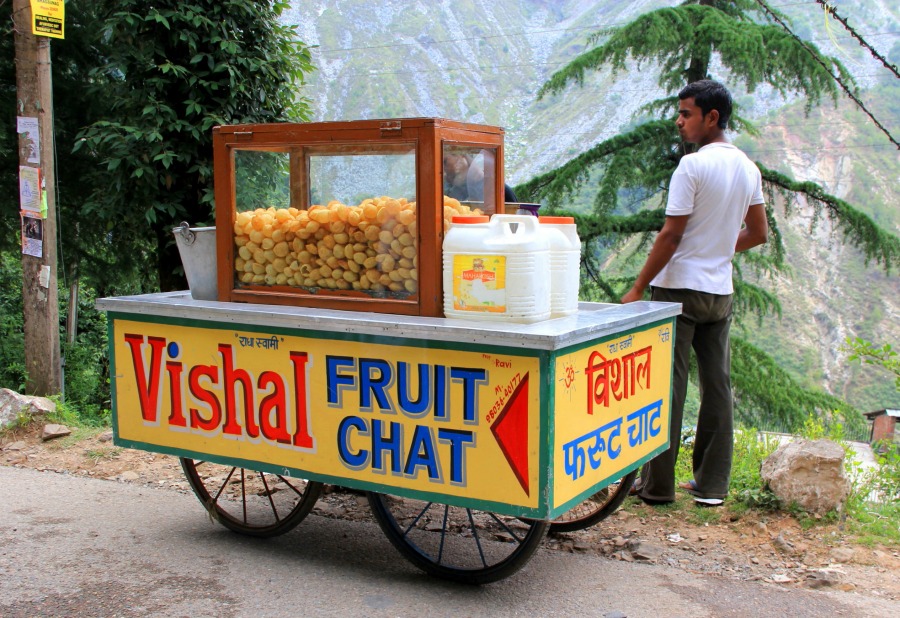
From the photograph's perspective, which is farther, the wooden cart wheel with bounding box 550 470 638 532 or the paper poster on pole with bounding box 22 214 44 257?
the paper poster on pole with bounding box 22 214 44 257

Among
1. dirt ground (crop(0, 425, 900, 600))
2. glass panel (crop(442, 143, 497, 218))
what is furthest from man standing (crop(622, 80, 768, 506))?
glass panel (crop(442, 143, 497, 218))

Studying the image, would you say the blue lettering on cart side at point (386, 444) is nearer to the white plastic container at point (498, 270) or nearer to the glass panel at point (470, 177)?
the white plastic container at point (498, 270)

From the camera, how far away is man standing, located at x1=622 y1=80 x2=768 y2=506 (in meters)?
4.02

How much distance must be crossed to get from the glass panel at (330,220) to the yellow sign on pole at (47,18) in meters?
3.59

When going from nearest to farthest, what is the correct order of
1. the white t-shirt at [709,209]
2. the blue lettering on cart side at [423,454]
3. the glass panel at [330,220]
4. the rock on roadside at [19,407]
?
the blue lettering on cart side at [423,454] → the glass panel at [330,220] → the white t-shirt at [709,209] → the rock on roadside at [19,407]

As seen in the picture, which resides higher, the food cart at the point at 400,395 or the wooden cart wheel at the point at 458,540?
the food cart at the point at 400,395

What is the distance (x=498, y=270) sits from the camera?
Answer: 301cm

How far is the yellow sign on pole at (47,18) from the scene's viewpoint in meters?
6.36

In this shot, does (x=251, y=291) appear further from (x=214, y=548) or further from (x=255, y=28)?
(x=255, y=28)

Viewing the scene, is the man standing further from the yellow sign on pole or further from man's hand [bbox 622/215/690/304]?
the yellow sign on pole

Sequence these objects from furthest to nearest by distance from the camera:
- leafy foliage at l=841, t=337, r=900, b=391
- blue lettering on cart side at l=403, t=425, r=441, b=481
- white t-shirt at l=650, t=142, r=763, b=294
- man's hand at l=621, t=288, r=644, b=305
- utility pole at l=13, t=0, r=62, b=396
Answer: utility pole at l=13, t=0, r=62, b=396
leafy foliage at l=841, t=337, r=900, b=391
white t-shirt at l=650, t=142, r=763, b=294
man's hand at l=621, t=288, r=644, b=305
blue lettering on cart side at l=403, t=425, r=441, b=481

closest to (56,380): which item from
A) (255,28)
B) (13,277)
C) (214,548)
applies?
(255,28)

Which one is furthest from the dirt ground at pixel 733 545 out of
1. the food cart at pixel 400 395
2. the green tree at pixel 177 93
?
the green tree at pixel 177 93

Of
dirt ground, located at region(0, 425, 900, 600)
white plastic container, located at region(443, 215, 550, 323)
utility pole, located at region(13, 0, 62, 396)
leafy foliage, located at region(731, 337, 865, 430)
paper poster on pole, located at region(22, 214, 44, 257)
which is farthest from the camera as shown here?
leafy foliage, located at region(731, 337, 865, 430)
